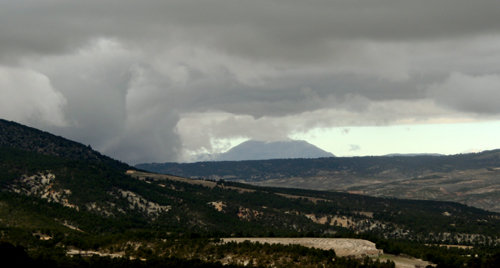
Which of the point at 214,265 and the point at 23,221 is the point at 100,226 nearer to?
the point at 23,221

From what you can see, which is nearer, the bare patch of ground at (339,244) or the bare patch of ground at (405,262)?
the bare patch of ground at (405,262)

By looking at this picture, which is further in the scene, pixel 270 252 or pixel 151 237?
pixel 151 237

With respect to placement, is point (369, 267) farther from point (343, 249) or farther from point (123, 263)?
point (123, 263)

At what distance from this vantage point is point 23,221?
17238 centimetres

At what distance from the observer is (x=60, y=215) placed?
196500 mm

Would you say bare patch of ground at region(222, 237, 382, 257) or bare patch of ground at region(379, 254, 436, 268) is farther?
bare patch of ground at region(222, 237, 382, 257)

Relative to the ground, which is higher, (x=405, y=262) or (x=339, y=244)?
(x=339, y=244)

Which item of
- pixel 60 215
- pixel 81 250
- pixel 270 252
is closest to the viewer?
pixel 270 252

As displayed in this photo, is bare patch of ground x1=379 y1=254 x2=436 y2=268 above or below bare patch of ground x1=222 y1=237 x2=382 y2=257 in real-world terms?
below

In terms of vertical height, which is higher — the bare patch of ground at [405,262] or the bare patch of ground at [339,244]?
the bare patch of ground at [339,244]

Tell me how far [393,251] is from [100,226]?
4090 inches

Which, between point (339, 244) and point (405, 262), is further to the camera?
point (339, 244)

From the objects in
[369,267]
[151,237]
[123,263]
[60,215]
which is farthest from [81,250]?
[369,267]

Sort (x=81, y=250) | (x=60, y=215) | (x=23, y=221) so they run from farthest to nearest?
1. (x=60, y=215)
2. (x=23, y=221)
3. (x=81, y=250)
